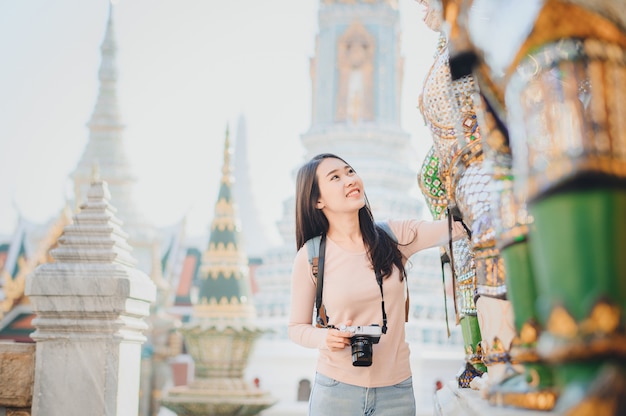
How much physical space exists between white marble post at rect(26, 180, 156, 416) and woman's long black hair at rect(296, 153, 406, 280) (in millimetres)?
1004

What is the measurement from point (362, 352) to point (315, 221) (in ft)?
1.49

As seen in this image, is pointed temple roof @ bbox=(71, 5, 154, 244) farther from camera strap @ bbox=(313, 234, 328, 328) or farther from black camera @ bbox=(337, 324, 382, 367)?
black camera @ bbox=(337, 324, 382, 367)

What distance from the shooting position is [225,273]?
8.44 meters

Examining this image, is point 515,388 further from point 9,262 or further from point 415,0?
point 9,262

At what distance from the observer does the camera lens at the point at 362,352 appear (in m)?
1.70

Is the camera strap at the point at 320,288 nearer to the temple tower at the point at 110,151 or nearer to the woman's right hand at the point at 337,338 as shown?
the woman's right hand at the point at 337,338

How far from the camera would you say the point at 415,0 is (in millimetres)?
2350

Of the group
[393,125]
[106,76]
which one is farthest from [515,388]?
[106,76]

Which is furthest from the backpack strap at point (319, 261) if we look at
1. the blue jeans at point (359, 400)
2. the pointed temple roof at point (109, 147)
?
the pointed temple roof at point (109, 147)

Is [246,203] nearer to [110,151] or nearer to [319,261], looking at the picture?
[110,151]

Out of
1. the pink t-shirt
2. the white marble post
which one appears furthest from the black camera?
the white marble post

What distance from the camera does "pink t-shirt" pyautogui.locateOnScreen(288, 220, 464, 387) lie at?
1.85 m

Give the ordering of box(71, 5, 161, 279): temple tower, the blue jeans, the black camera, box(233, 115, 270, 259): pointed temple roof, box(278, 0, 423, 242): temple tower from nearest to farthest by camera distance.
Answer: the black camera
the blue jeans
box(278, 0, 423, 242): temple tower
box(71, 5, 161, 279): temple tower
box(233, 115, 270, 259): pointed temple roof

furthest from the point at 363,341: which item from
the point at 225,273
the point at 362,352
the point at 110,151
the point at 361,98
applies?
the point at 110,151
